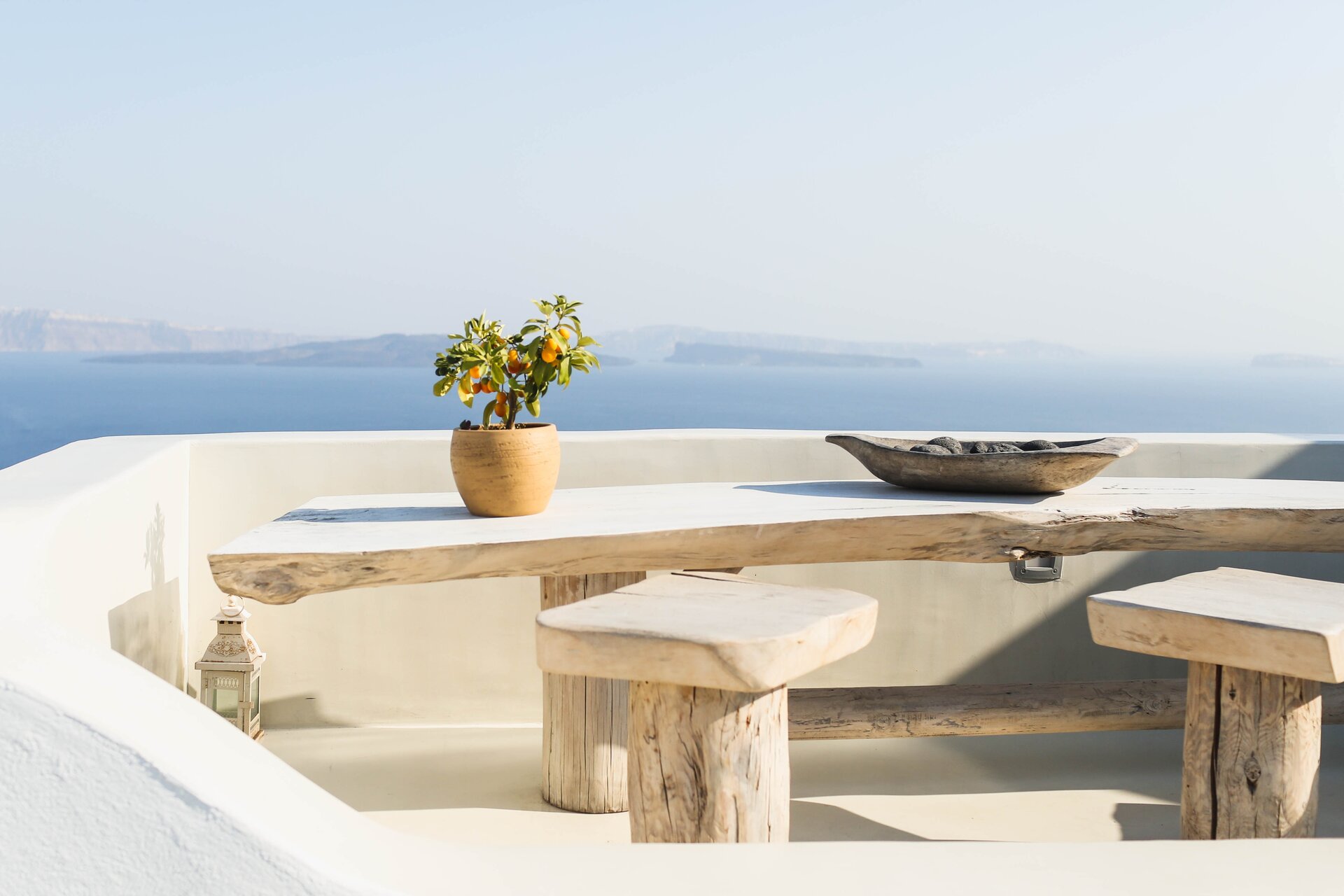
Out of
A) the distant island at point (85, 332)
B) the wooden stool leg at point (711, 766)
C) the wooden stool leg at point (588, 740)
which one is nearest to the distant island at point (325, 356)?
the distant island at point (85, 332)

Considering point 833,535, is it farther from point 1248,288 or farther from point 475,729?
point 1248,288

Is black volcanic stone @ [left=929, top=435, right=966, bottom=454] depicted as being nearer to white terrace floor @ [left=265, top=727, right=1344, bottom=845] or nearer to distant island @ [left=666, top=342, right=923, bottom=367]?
white terrace floor @ [left=265, top=727, right=1344, bottom=845]

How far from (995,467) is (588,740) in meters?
0.99

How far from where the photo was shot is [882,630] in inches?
110

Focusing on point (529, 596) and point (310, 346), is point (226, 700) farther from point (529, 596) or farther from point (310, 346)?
point (310, 346)

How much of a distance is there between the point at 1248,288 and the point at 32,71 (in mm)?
45142

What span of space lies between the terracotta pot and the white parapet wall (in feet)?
2.01

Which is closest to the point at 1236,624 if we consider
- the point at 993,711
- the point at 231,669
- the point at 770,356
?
the point at 993,711

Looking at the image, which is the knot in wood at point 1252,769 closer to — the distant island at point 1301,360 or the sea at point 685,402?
the sea at point 685,402

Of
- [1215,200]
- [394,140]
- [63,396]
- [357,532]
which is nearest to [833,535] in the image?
[357,532]

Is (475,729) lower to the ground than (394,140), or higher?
lower

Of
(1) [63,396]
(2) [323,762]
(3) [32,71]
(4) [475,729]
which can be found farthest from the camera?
(1) [63,396]

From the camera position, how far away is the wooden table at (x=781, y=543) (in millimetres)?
1561

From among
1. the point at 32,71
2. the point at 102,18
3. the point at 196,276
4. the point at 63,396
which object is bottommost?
the point at 63,396
